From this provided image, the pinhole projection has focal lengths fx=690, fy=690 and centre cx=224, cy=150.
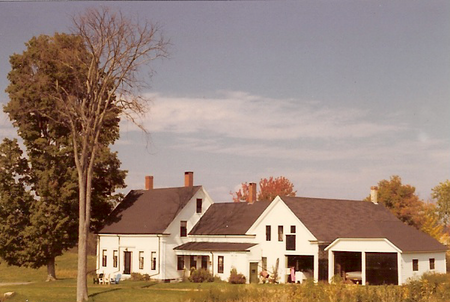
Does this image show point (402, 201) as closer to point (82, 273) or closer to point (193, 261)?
point (193, 261)

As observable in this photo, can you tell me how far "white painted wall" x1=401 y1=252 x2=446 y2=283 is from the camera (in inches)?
1700

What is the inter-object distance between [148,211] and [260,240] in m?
10.4

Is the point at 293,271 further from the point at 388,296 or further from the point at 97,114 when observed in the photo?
the point at 388,296

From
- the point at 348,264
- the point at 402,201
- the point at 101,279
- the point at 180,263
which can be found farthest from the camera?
the point at 402,201

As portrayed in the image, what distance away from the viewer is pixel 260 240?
50031 millimetres

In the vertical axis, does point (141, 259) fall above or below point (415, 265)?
above

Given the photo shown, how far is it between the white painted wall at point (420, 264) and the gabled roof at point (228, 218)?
1250 centimetres

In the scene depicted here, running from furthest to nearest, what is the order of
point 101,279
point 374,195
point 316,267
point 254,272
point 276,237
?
point 374,195, point 276,237, point 254,272, point 101,279, point 316,267

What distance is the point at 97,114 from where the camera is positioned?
39.3 meters

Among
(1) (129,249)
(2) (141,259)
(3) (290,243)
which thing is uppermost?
(3) (290,243)

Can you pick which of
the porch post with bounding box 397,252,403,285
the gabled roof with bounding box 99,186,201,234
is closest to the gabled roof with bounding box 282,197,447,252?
the porch post with bounding box 397,252,403,285

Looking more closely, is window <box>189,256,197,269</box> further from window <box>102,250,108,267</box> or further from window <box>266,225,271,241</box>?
window <box>102,250,108,267</box>

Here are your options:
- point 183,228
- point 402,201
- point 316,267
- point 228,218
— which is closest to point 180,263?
point 183,228

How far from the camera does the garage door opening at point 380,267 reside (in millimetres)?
44031
